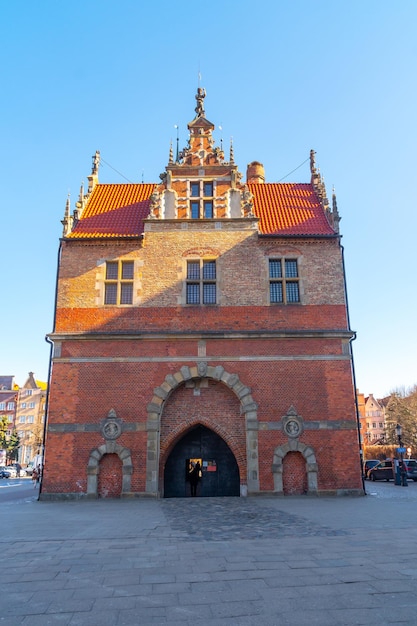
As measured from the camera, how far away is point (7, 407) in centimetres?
9394

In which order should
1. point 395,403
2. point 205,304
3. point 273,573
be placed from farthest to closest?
point 395,403 < point 205,304 < point 273,573

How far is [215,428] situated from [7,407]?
85741mm

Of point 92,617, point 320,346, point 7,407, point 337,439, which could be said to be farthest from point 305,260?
point 7,407

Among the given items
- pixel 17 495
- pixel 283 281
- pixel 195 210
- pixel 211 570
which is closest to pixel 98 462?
pixel 17 495

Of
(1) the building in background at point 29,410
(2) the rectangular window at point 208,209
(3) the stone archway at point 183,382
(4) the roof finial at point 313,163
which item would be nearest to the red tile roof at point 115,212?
(2) the rectangular window at point 208,209

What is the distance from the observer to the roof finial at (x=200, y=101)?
81.3 feet

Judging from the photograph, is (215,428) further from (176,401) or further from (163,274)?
(163,274)

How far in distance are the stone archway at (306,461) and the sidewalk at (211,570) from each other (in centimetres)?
589

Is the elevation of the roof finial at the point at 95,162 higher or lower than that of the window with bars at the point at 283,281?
higher

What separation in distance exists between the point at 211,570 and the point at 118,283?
51.1 feet

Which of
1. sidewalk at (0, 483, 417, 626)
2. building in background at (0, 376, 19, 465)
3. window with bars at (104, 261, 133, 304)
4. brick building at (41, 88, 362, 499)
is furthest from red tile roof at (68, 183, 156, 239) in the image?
building in background at (0, 376, 19, 465)

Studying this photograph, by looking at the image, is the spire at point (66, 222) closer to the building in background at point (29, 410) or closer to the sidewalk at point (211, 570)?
the sidewalk at point (211, 570)

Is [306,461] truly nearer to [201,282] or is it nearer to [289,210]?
[201,282]

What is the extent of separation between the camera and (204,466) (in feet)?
66.1
